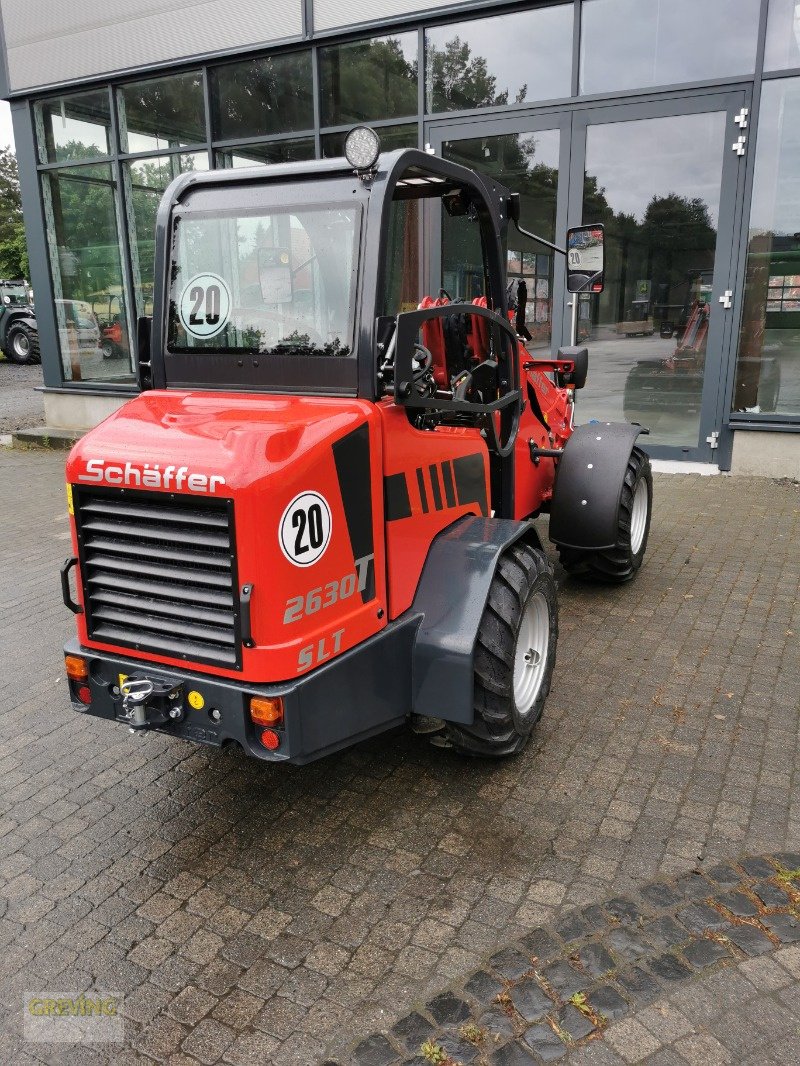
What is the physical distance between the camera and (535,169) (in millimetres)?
9500

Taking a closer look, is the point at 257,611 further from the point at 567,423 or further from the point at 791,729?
the point at 567,423

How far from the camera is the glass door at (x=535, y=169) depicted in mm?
9258

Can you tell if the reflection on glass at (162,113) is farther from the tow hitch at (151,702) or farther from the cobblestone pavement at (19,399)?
the tow hitch at (151,702)

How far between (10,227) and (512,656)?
46.4 m

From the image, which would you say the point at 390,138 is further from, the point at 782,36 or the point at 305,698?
the point at 305,698

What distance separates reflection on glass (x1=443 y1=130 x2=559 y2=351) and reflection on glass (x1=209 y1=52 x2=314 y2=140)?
2.05 meters

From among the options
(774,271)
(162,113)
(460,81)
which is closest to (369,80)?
(460,81)

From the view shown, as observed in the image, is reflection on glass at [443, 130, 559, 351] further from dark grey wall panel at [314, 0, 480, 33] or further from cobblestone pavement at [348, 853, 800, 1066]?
cobblestone pavement at [348, 853, 800, 1066]

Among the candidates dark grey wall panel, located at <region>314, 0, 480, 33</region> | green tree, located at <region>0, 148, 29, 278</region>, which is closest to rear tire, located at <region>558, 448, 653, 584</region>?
dark grey wall panel, located at <region>314, 0, 480, 33</region>

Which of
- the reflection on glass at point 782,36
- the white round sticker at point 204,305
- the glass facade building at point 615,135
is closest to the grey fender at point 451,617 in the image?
the white round sticker at point 204,305

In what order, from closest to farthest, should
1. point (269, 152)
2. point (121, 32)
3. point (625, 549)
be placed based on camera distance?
point (625, 549), point (269, 152), point (121, 32)

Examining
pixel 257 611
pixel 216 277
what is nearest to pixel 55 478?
pixel 216 277

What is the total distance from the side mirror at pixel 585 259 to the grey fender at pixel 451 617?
5.63 ft

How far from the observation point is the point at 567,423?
620 cm
